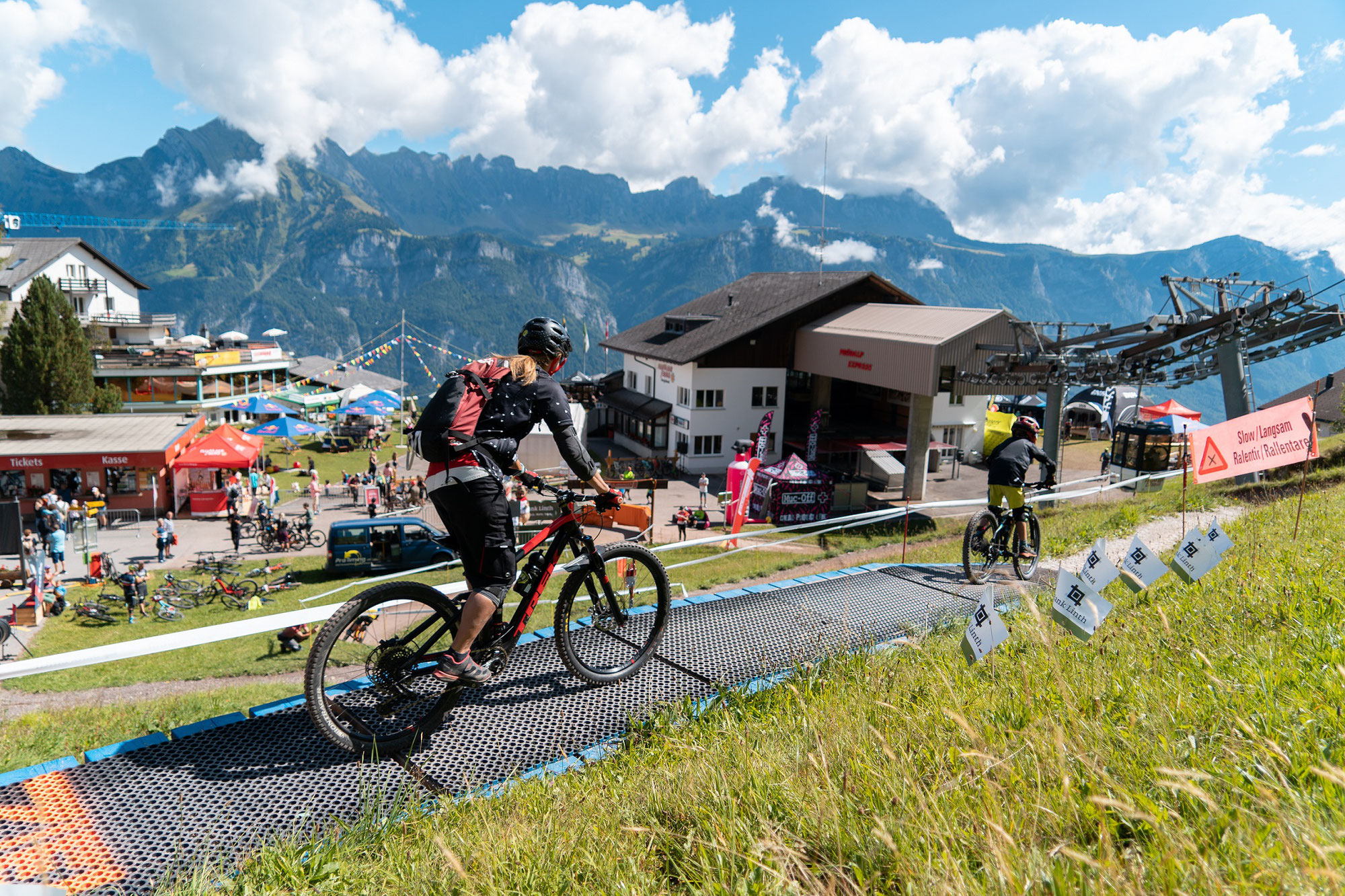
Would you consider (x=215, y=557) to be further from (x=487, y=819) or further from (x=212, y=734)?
(x=487, y=819)

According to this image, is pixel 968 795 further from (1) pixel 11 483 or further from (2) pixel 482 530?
(1) pixel 11 483

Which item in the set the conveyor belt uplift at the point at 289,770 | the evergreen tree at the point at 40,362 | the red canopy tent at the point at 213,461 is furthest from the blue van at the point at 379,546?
the evergreen tree at the point at 40,362

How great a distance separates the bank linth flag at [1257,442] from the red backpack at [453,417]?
27.1ft

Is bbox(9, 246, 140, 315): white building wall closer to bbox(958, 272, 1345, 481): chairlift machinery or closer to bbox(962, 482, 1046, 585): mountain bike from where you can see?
bbox(958, 272, 1345, 481): chairlift machinery

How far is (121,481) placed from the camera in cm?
3147

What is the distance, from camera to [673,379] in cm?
4509

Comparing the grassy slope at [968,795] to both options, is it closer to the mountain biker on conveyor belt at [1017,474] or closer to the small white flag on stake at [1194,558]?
the small white flag on stake at [1194,558]

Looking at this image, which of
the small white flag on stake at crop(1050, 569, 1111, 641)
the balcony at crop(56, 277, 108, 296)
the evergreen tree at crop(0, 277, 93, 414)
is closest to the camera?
the small white flag on stake at crop(1050, 569, 1111, 641)

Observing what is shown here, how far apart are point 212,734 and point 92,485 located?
113 feet

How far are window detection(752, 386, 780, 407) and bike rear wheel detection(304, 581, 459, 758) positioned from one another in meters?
40.4

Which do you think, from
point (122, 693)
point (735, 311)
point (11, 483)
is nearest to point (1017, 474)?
point (122, 693)

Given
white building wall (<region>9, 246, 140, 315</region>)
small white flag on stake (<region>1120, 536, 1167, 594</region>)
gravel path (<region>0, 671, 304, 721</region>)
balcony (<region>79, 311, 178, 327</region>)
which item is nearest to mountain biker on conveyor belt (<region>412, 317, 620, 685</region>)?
small white flag on stake (<region>1120, 536, 1167, 594</region>)

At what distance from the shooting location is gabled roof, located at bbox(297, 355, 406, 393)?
2793 inches

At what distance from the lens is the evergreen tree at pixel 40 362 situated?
136 ft
